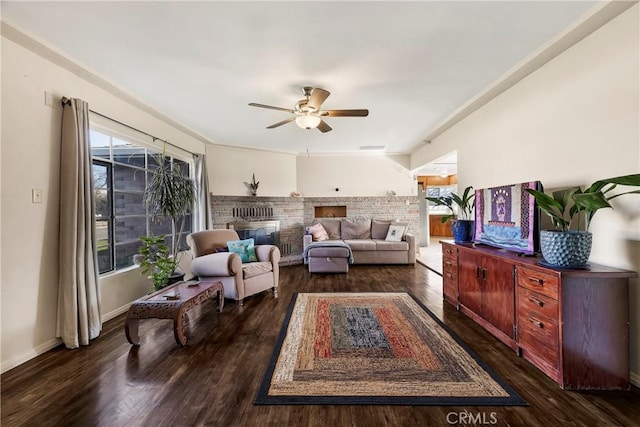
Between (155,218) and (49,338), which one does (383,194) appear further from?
(49,338)

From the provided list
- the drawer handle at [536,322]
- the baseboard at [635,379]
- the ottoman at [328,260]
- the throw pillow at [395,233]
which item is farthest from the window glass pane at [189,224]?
the baseboard at [635,379]

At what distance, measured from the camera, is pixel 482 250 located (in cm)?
273

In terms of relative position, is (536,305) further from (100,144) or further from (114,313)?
(100,144)

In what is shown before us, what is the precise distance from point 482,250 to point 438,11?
2.15m

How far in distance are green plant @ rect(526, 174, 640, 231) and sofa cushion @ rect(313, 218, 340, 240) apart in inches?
176

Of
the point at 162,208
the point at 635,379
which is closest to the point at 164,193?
the point at 162,208

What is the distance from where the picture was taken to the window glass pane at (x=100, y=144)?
3.07 metres

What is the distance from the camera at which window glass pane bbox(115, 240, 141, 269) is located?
3408 mm

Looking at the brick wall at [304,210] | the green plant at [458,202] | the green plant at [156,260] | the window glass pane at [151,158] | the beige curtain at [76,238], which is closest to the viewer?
the beige curtain at [76,238]

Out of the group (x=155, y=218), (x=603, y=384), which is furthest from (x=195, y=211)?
(x=603, y=384)

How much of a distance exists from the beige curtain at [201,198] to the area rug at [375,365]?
2932 mm

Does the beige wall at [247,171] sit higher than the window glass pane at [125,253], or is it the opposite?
the beige wall at [247,171]

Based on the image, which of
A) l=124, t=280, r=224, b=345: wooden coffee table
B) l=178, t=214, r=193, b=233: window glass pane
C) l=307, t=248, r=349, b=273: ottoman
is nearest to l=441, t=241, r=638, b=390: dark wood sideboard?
l=124, t=280, r=224, b=345: wooden coffee table

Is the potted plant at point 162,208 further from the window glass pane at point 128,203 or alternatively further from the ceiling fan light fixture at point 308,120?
the ceiling fan light fixture at point 308,120
